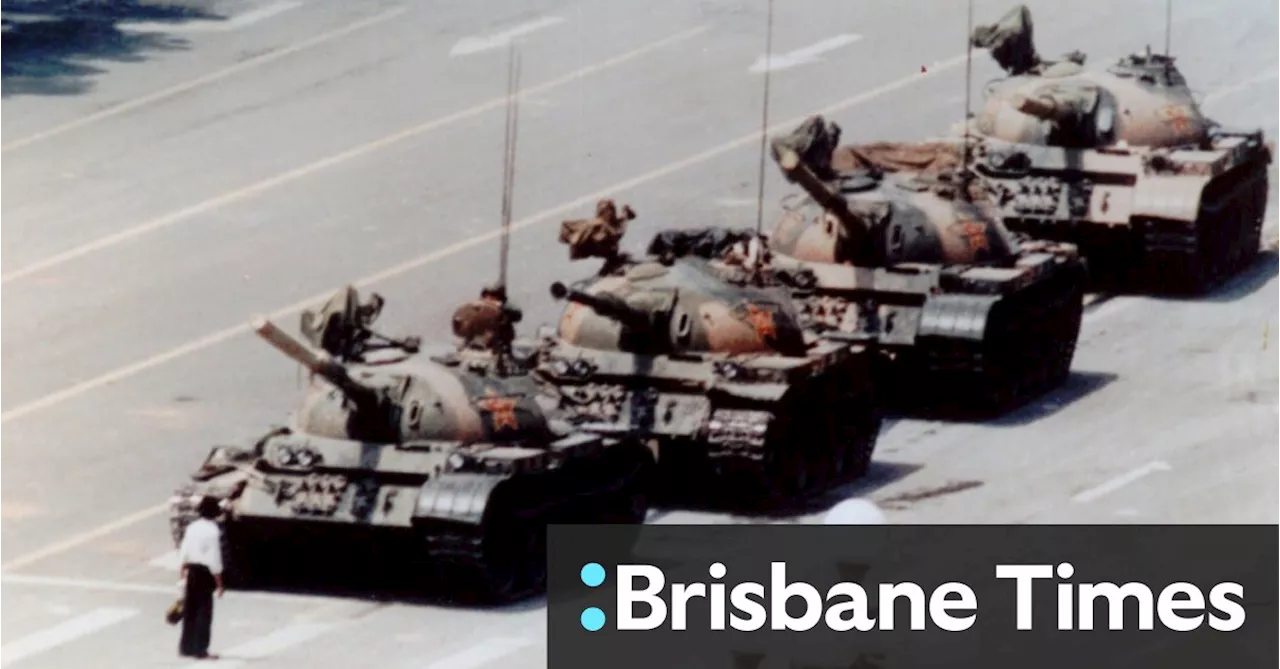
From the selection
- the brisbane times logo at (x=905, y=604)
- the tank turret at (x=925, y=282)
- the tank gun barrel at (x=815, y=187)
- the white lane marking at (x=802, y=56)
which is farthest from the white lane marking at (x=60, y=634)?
the white lane marking at (x=802, y=56)

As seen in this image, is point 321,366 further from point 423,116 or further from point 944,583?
point 423,116

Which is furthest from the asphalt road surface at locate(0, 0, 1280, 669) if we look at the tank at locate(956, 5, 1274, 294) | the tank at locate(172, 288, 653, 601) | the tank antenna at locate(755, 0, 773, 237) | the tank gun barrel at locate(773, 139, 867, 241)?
the tank gun barrel at locate(773, 139, 867, 241)

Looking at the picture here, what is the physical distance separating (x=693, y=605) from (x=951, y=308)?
31.2 ft

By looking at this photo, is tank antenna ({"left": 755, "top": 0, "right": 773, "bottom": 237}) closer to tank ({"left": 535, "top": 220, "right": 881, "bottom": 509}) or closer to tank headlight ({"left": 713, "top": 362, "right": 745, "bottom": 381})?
tank ({"left": 535, "top": 220, "right": 881, "bottom": 509})

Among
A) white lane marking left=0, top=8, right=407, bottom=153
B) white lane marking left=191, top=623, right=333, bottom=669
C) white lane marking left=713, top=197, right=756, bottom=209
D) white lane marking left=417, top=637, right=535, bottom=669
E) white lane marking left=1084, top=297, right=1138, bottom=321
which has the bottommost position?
white lane marking left=1084, top=297, right=1138, bottom=321

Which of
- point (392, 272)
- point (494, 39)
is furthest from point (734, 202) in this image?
point (494, 39)

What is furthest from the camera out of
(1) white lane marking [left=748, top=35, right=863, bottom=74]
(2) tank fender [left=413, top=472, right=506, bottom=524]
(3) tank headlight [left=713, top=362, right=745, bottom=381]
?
(1) white lane marking [left=748, top=35, right=863, bottom=74]

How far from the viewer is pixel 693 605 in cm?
3575

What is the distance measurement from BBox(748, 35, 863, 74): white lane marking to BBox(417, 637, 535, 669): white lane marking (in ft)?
92.3

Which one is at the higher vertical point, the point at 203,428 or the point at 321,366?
the point at 321,366

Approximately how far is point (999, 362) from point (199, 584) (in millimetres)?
14029

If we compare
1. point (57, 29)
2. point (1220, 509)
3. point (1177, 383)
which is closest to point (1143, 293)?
point (1177, 383)

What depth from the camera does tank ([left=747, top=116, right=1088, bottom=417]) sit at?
44.1 m

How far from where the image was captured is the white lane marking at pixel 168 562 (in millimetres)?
37531
